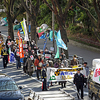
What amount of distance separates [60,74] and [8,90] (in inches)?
190

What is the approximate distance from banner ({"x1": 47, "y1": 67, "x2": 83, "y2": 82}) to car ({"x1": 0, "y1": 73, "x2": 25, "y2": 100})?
386 centimetres

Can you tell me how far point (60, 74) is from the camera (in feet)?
60.5

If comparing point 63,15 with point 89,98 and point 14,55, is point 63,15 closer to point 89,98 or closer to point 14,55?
point 14,55

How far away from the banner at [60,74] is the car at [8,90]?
12.7 ft

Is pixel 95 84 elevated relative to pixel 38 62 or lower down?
lower down

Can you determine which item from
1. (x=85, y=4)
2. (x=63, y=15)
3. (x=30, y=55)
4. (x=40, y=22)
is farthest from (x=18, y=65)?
(x=40, y=22)

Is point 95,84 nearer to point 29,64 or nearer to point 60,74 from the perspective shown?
point 60,74

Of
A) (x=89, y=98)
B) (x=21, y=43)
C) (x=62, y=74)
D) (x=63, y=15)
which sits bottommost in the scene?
(x=89, y=98)

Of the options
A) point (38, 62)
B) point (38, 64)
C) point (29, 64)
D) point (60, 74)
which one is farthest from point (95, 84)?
point (29, 64)

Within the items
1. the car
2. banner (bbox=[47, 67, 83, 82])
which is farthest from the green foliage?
the car

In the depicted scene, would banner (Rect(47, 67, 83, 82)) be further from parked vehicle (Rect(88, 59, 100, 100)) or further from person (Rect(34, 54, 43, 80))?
parked vehicle (Rect(88, 59, 100, 100))

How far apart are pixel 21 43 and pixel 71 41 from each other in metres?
18.2

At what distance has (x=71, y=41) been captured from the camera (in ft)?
135

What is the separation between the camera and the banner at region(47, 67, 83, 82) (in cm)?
1834
